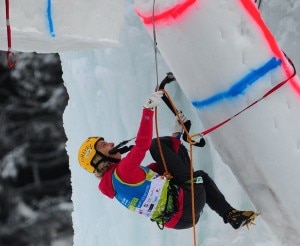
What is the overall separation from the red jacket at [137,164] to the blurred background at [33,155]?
14.7 feet

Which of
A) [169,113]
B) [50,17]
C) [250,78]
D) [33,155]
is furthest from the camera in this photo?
[33,155]

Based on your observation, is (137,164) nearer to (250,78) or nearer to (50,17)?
(250,78)

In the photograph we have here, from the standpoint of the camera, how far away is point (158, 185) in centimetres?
208

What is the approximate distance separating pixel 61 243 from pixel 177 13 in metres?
5.25

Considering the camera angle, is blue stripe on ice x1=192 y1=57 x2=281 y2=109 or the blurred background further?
the blurred background

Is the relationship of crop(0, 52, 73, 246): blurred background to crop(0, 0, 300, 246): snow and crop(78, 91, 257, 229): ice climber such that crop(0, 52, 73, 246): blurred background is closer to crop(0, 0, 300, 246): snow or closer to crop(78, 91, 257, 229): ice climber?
crop(0, 0, 300, 246): snow

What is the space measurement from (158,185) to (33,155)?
15.5 ft

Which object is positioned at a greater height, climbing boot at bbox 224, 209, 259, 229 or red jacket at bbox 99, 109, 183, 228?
red jacket at bbox 99, 109, 183, 228

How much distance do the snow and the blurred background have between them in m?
3.20

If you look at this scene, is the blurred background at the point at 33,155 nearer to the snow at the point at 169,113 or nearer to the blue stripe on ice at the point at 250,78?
the snow at the point at 169,113

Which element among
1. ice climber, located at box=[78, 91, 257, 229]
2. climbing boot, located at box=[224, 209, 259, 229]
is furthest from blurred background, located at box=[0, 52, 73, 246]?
climbing boot, located at box=[224, 209, 259, 229]

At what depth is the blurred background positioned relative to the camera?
6.50 meters

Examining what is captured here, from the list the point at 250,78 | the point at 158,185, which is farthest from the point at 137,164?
the point at 250,78

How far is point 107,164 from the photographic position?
210 cm
